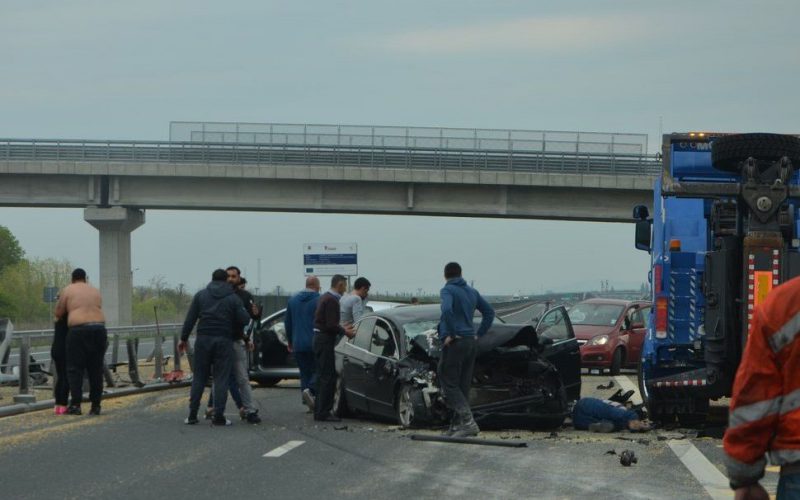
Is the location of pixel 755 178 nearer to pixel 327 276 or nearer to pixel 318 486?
pixel 318 486

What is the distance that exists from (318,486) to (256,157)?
39.7 m

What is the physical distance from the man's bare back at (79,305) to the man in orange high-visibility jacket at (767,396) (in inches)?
544

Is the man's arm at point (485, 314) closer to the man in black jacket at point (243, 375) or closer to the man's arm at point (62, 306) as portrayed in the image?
the man in black jacket at point (243, 375)

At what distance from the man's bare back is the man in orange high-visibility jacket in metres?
13.8

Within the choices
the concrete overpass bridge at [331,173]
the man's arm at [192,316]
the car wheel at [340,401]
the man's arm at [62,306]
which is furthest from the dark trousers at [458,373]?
the concrete overpass bridge at [331,173]

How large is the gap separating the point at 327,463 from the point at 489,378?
3.47m

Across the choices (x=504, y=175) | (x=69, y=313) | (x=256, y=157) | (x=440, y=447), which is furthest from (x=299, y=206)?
(x=440, y=447)

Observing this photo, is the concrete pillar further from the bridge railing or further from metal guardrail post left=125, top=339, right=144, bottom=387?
metal guardrail post left=125, top=339, right=144, bottom=387

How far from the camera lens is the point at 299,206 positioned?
164 ft

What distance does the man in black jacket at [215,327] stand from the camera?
16.1 meters

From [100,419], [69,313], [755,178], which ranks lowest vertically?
[100,419]

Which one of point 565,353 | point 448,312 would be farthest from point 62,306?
point 565,353

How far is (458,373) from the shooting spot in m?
14.2

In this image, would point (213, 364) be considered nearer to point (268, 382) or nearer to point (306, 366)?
point (306, 366)
